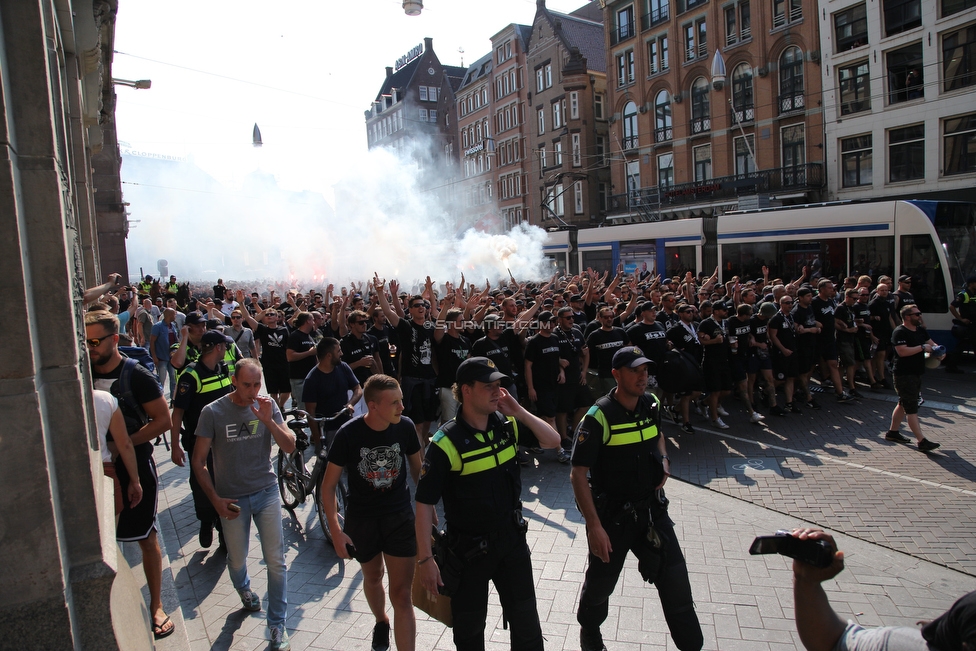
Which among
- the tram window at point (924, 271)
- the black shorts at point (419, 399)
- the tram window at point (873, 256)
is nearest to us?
the black shorts at point (419, 399)

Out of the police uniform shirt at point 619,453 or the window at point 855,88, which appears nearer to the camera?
the police uniform shirt at point 619,453

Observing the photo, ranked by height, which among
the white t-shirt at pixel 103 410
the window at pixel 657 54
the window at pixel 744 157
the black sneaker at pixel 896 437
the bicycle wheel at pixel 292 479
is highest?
the window at pixel 657 54

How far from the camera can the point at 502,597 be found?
3.22 meters

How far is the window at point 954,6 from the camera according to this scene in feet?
68.7

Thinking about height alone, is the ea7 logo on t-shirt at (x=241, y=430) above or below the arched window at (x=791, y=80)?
below

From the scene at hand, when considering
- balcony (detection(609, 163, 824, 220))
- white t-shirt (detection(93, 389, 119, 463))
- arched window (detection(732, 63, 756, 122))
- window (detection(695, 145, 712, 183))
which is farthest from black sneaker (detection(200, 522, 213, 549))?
window (detection(695, 145, 712, 183))

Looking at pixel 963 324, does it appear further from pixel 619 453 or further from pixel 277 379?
pixel 277 379

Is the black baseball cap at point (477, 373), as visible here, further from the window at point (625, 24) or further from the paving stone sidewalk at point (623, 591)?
the window at point (625, 24)

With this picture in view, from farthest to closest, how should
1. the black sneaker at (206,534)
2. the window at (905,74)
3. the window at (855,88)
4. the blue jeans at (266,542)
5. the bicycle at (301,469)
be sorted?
the window at (855,88), the window at (905,74), the bicycle at (301,469), the black sneaker at (206,534), the blue jeans at (266,542)

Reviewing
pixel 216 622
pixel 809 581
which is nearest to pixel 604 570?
pixel 809 581

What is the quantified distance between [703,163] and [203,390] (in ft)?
103

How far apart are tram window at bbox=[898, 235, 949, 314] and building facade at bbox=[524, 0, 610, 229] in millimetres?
26736

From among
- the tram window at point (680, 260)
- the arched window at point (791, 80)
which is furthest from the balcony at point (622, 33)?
the tram window at point (680, 260)

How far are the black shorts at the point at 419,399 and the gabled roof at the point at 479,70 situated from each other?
4839cm
